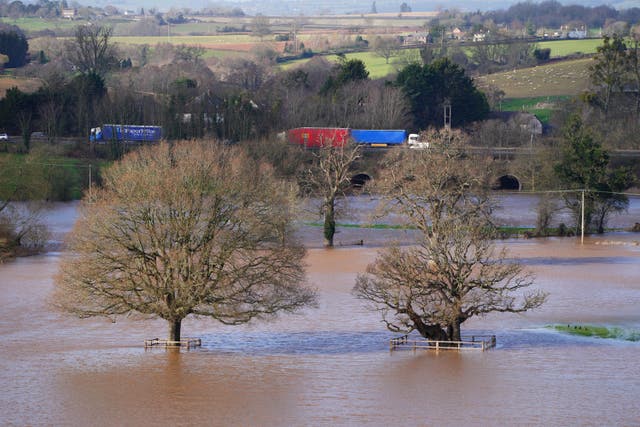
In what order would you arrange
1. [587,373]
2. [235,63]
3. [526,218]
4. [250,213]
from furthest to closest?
[235,63] → [526,218] → [250,213] → [587,373]

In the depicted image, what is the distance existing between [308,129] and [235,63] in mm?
67302

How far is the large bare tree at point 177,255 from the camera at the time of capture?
29625 millimetres

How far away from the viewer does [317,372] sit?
28234 millimetres

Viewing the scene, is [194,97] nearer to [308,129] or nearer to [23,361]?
[308,129]

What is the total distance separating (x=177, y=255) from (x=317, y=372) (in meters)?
4.84

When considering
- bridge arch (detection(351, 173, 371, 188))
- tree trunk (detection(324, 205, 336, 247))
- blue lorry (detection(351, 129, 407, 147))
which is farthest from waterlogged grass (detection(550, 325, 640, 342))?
blue lorry (detection(351, 129, 407, 147))

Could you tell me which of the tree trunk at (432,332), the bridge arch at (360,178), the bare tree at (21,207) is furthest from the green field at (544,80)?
the tree trunk at (432,332)

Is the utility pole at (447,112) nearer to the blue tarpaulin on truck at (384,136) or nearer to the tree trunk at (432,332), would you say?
the blue tarpaulin on truck at (384,136)

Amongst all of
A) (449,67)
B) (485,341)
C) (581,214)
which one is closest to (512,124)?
(449,67)

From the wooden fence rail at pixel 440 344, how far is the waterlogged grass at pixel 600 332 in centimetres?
309

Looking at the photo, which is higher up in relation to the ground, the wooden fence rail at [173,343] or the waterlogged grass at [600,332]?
the wooden fence rail at [173,343]

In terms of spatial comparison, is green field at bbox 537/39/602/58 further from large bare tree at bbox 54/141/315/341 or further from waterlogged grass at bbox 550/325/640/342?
large bare tree at bbox 54/141/315/341

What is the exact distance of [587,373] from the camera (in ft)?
91.9

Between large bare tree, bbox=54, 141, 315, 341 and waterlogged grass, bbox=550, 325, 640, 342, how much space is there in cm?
814
